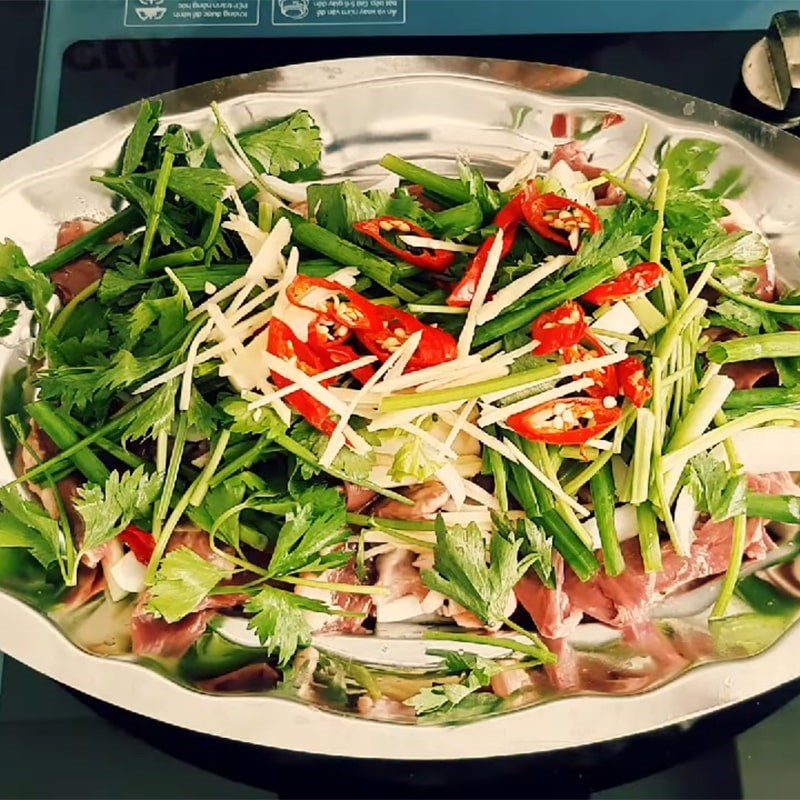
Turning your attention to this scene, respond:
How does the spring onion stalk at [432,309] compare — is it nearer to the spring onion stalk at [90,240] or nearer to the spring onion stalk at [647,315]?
the spring onion stalk at [647,315]

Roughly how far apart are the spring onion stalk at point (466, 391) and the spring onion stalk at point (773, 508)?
301mm

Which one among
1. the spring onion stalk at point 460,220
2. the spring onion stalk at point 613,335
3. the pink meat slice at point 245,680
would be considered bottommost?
the pink meat slice at point 245,680

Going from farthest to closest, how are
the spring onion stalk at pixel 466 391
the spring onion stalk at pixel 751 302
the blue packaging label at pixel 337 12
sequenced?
the blue packaging label at pixel 337 12 < the spring onion stalk at pixel 751 302 < the spring onion stalk at pixel 466 391

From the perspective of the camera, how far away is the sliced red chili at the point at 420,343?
1129 millimetres

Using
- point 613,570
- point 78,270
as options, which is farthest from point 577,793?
point 78,270

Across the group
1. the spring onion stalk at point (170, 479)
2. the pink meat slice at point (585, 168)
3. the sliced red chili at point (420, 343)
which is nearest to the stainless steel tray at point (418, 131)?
the pink meat slice at point (585, 168)

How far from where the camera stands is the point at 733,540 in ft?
3.88

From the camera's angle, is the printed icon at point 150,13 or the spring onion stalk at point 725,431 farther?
the printed icon at point 150,13

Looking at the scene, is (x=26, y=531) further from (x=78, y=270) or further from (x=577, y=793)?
(x=577, y=793)

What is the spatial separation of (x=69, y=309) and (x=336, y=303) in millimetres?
363

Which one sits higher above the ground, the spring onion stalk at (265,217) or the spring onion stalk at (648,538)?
the spring onion stalk at (265,217)

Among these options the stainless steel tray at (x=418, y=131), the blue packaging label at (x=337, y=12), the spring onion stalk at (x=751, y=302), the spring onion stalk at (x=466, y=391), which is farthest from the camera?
the blue packaging label at (x=337, y=12)

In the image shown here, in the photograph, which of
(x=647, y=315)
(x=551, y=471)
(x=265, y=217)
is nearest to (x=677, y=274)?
(x=647, y=315)

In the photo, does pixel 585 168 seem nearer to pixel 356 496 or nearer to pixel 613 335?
pixel 613 335
